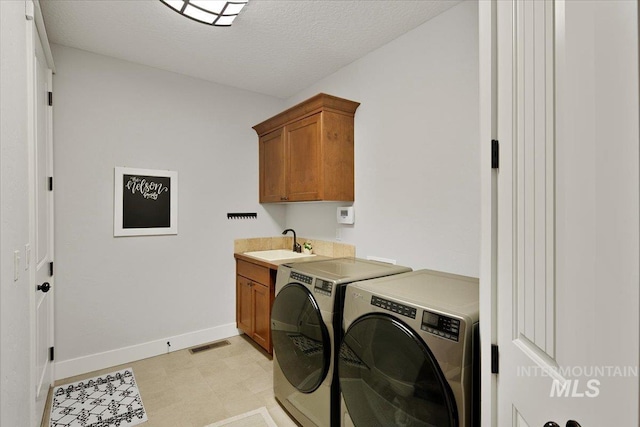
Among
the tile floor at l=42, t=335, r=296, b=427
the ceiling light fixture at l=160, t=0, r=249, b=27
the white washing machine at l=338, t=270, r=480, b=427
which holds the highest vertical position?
the ceiling light fixture at l=160, t=0, r=249, b=27

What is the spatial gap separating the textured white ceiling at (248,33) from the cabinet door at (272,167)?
0.67 metres

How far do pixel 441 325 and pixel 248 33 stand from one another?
94.5 inches

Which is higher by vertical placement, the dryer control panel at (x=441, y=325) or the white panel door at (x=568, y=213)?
the white panel door at (x=568, y=213)

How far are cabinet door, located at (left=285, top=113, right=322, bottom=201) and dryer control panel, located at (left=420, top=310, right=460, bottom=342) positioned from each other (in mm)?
1632

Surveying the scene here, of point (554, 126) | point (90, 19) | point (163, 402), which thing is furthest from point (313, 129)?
point (163, 402)

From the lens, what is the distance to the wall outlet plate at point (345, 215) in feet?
9.41

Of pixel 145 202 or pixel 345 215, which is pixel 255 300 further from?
pixel 145 202

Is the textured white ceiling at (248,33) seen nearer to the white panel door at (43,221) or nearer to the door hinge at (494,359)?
the white panel door at (43,221)

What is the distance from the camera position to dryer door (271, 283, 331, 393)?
1.77m

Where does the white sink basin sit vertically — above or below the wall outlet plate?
below

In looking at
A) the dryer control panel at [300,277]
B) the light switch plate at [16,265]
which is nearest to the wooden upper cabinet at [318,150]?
the dryer control panel at [300,277]

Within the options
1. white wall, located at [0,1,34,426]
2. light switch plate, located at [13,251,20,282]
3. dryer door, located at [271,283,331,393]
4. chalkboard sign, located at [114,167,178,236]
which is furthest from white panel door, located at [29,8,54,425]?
dryer door, located at [271,283,331,393]

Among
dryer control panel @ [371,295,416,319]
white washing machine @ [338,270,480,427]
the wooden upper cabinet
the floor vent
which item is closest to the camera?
white washing machine @ [338,270,480,427]

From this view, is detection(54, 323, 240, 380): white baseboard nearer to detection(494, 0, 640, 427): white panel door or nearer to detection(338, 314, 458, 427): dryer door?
detection(338, 314, 458, 427): dryer door
